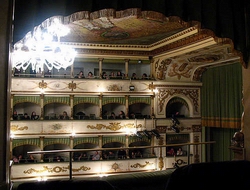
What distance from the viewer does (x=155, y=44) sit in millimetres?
11586

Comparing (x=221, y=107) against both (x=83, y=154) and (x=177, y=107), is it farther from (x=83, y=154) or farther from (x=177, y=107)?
(x=83, y=154)

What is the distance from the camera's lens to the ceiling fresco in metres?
9.02

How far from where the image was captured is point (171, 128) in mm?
12906

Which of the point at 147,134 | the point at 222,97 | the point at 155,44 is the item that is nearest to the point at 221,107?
the point at 222,97

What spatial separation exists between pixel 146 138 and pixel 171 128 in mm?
1231

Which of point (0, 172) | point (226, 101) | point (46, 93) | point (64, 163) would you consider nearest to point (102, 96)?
point (46, 93)

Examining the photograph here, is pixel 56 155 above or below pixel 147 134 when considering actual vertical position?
below

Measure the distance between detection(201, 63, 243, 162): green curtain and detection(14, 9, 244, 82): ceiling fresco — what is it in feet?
1.55

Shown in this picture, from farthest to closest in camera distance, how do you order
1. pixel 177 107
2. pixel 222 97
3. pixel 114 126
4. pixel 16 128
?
pixel 177 107 < pixel 114 126 < pixel 222 97 < pixel 16 128

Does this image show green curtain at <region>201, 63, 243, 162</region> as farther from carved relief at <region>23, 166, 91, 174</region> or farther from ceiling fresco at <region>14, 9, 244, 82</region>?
carved relief at <region>23, 166, 91, 174</region>

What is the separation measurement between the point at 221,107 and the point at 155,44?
392cm

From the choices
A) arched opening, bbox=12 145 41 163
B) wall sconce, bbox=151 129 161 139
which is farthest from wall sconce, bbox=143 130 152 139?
arched opening, bbox=12 145 41 163

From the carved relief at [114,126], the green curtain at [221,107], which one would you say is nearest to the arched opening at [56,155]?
the carved relief at [114,126]

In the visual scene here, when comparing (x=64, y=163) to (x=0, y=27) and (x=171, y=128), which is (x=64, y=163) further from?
(x=0, y=27)
